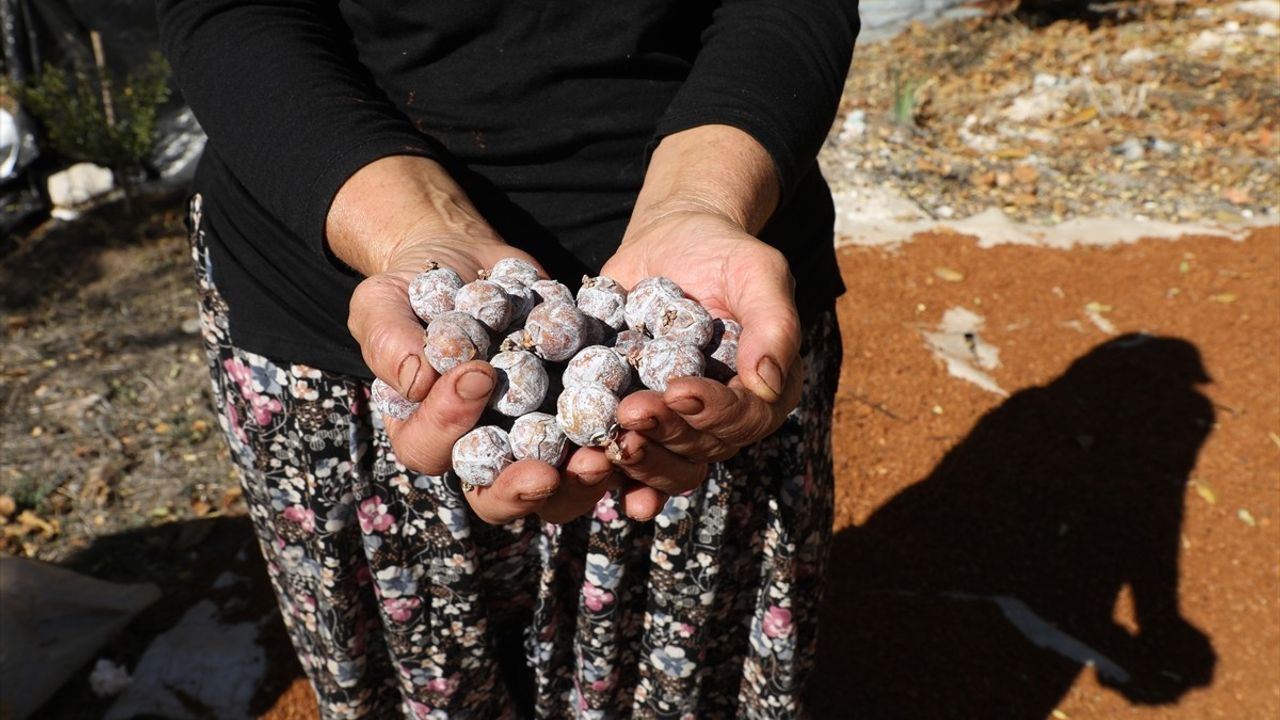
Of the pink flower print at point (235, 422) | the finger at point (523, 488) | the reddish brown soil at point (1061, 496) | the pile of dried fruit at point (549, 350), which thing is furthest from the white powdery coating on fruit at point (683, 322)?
the reddish brown soil at point (1061, 496)

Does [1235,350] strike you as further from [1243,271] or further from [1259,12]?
[1259,12]

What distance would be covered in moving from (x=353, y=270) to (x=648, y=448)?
0.52 metres

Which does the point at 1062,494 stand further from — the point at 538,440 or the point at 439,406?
the point at 439,406

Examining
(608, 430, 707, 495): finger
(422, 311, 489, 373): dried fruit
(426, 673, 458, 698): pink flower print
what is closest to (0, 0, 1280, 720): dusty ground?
(426, 673, 458, 698): pink flower print

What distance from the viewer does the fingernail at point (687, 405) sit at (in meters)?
1.08

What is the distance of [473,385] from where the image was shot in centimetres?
108

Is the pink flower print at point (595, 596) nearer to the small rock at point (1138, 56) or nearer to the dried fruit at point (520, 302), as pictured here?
the dried fruit at point (520, 302)

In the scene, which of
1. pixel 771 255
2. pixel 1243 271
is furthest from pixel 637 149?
pixel 1243 271

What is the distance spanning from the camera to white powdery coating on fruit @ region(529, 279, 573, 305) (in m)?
1.24

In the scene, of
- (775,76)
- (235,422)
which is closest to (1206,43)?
(775,76)

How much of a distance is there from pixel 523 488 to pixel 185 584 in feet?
7.31

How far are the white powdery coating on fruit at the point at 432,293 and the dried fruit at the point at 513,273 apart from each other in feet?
0.25

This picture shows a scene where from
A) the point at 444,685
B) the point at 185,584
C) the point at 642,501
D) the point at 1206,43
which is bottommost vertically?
the point at 1206,43

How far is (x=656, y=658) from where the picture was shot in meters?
1.66
